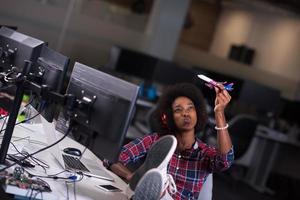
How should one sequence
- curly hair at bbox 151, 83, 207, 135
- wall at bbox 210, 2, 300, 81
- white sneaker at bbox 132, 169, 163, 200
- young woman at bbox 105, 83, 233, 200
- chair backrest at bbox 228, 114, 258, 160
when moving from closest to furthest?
white sneaker at bbox 132, 169, 163, 200
young woman at bbox 105, 83, 233, 200
curly hair at bbox 151, 83, 207, 135
chair backrest at bbox 228, 114, 258, 160
wall at bbox 210, 2, 300, 81

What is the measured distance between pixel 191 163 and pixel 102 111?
657 mm

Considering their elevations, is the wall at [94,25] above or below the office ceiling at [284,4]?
below

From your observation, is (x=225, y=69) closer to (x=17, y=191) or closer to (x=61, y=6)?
(x=61, y=6)

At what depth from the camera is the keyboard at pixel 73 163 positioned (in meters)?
2.46

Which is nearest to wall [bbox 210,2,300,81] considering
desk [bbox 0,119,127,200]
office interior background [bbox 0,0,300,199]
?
office interior background [bbox 0,0,300,199]

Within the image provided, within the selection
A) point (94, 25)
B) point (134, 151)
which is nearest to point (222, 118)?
point (134, 151)

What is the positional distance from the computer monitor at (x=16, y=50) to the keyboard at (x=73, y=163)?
464 millimetres

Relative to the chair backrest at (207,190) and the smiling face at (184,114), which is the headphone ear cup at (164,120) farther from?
the chair backrest at (207,190)

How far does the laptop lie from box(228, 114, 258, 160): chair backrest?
3.76 m

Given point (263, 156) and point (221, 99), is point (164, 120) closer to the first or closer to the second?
point (221, 99)

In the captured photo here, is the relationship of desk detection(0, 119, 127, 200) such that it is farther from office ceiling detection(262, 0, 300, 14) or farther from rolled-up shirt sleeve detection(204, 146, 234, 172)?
office ceiling detection(262, 0, 300, 14)

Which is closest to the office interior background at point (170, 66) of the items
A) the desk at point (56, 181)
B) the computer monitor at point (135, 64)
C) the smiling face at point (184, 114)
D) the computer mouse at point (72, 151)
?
the computer monitor at point (135, 64)

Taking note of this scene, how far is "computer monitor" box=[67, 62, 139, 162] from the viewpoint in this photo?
197 cm

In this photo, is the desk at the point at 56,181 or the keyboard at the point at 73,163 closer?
the desk at the point at 56,181
